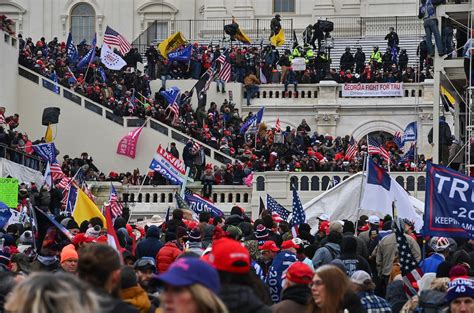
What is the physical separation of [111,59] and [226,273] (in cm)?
4511

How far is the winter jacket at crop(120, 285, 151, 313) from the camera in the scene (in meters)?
11.3

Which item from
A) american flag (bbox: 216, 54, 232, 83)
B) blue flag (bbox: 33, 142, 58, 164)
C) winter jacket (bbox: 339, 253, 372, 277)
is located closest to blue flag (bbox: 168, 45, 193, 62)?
american flag (bbox: 216, 54, 232, 83)

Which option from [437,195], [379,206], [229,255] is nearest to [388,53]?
[379,206]

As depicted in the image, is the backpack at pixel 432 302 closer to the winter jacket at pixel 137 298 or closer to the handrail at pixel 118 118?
the winter jacket at pixel 137 298

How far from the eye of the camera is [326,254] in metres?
18.0

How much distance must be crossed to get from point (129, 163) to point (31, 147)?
7033mm

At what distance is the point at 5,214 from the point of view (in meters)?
24.3

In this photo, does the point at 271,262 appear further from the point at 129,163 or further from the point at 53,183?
the point at 129,163

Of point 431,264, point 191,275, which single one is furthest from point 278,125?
point 191,275

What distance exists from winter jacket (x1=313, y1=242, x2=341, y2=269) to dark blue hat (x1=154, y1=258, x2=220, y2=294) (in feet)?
30.8

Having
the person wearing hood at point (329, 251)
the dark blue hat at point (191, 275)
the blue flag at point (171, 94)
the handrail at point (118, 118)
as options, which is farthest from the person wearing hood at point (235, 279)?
the blue flag at point (171, 94)

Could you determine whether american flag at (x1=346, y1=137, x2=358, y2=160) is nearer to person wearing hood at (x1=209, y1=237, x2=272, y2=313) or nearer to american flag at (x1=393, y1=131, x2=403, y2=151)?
american flag at (x1=393, y1=131, x2=403, y2=151)

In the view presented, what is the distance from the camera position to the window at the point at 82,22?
72750mm

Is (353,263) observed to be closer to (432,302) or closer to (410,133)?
(432,302)
